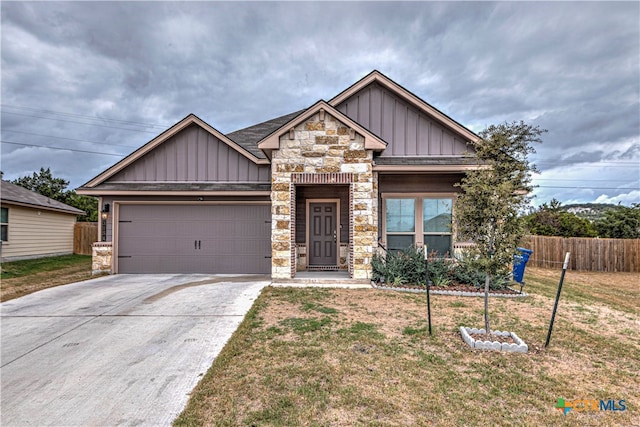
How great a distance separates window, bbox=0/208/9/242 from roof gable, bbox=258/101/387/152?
1357 cm

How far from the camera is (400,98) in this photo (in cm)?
998

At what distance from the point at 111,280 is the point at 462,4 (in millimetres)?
15448

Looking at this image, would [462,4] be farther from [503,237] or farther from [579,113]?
[579,113]

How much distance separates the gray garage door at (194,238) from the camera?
9781mm

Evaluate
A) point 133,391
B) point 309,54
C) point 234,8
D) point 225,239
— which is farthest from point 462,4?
point 133,391

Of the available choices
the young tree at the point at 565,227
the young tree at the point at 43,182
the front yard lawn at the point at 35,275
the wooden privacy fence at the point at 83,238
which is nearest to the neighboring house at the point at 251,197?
the front yard lawn at the point at 35,275

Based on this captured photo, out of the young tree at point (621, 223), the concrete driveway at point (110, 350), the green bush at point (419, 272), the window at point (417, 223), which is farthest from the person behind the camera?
the young tree at point (621, 223)

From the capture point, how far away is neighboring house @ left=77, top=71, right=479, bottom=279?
946cm

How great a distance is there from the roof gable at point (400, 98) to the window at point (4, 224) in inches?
605

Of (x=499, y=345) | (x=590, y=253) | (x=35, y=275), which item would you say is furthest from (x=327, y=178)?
(x=590, y=253)

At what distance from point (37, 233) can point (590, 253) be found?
27.3 metres

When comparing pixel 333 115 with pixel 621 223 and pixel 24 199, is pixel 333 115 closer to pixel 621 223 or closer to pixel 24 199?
pixel 24 199

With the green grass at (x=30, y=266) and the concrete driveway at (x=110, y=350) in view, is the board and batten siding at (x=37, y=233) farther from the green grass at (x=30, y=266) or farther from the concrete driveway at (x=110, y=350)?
the concrete driveway at (x=110, y=350)

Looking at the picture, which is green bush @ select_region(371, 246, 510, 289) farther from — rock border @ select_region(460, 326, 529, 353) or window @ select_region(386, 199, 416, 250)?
rock border @ select_region(460, 326, 529, 353)
